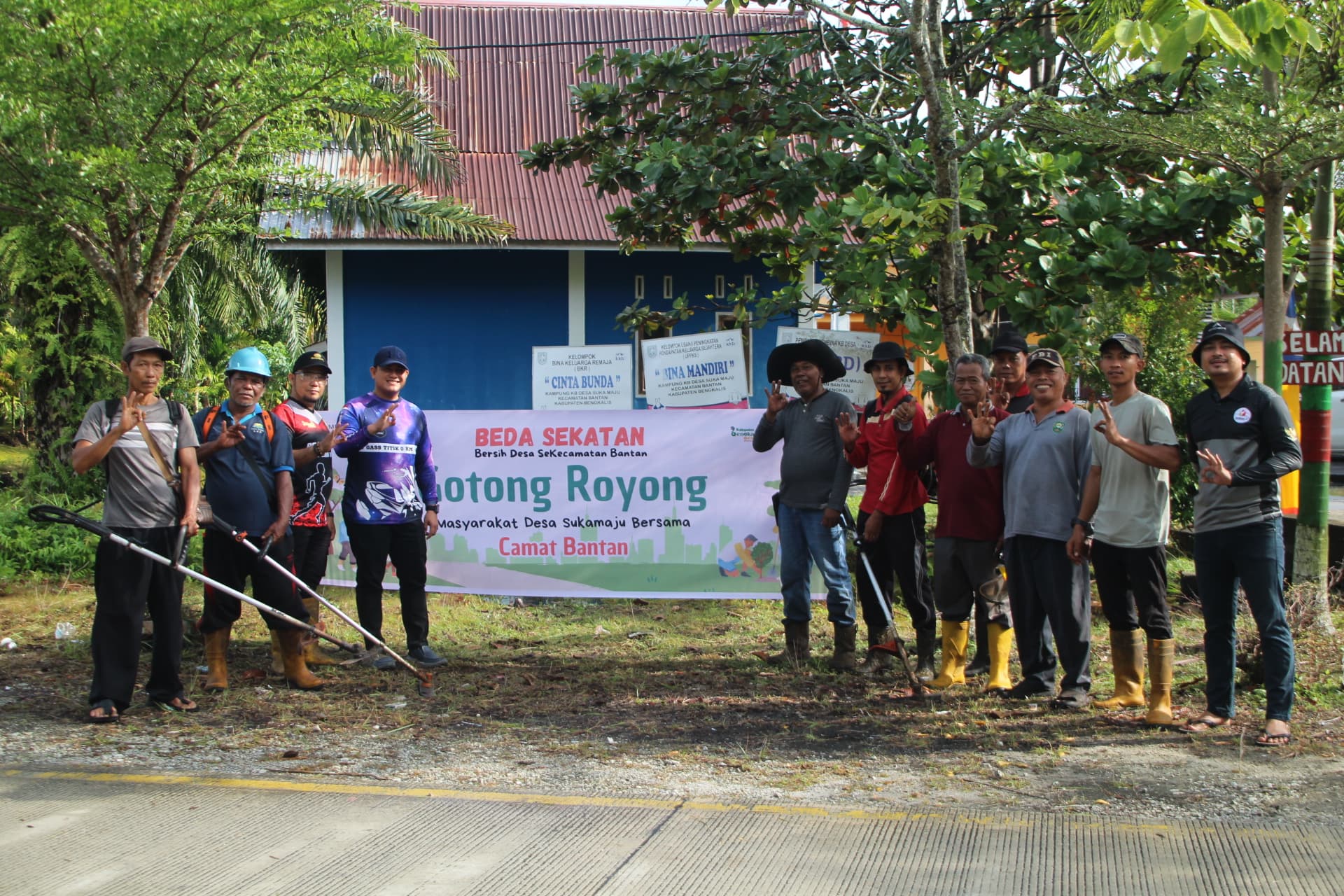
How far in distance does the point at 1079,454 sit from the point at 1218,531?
83cm

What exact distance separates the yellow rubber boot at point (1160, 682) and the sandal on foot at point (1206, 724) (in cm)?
9

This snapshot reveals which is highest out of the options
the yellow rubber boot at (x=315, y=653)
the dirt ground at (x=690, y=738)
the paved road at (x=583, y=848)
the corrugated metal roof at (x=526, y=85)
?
the corrugated metal roof at (x=526, y=85)

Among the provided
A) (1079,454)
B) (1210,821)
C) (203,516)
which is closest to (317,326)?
(203,516)

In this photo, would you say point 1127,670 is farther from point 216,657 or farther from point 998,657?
point 216,657

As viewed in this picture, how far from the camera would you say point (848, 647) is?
7281 mm

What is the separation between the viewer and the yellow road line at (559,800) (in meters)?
4.71

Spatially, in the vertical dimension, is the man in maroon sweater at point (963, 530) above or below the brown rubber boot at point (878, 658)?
above

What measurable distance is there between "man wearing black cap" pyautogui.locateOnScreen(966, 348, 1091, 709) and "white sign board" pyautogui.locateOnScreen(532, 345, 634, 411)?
10.4ft

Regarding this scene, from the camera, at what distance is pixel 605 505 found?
8.59 metres

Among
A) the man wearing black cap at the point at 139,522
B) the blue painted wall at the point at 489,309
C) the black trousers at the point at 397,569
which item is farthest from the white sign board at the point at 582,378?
the blue painted wall at the point at 489,309

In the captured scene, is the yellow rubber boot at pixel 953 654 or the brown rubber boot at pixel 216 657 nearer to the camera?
the yellow rubber boot at pixel 953 654

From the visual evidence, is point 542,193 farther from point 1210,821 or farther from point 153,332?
point 1210,821

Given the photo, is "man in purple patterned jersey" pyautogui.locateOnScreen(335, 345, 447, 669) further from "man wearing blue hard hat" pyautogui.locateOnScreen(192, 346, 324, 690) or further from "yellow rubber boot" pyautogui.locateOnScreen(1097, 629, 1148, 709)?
"yellow rubber boot" pyautogui.locateOnScreen(1097, 629, 1148, 709)

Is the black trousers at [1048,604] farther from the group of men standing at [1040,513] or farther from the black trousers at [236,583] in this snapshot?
the black trousers at [236,583]
